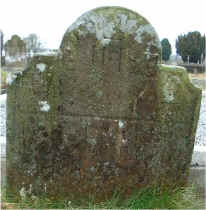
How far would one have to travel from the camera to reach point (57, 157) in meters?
3.18

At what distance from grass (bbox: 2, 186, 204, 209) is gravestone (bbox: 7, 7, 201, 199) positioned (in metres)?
0.08

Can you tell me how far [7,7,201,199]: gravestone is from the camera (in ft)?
9.86

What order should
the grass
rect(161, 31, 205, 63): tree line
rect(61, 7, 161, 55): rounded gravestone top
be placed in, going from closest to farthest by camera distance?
rect(61, 7, 161, 55): rounded gravestone top → the grass → rect(161, 31, 205, 63): tree line

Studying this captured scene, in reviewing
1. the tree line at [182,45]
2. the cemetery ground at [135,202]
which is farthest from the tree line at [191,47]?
the cemetery ground at [135,202]

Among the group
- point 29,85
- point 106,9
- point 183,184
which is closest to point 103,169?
point 183,184

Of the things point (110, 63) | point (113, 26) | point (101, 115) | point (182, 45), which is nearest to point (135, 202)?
point (101, 115)

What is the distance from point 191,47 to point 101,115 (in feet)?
130

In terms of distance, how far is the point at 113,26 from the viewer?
2984 millimetres

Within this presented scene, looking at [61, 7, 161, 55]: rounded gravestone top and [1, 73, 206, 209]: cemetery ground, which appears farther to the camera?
[1, 73, 206, 209]: cemetery ground

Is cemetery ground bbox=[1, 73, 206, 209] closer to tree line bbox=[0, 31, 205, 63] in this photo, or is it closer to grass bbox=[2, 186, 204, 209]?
grass bbox=[2, 186, 204, 209]

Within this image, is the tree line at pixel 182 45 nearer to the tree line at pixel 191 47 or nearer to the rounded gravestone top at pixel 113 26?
the tree line at pixel 191 47

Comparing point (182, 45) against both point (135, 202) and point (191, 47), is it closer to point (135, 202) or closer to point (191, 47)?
point (191, 47)

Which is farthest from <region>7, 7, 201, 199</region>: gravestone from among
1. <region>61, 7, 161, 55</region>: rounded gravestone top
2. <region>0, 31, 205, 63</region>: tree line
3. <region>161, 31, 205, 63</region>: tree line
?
<region>161, 31, 205, 63</region>: tree line

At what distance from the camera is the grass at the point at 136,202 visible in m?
3.16
